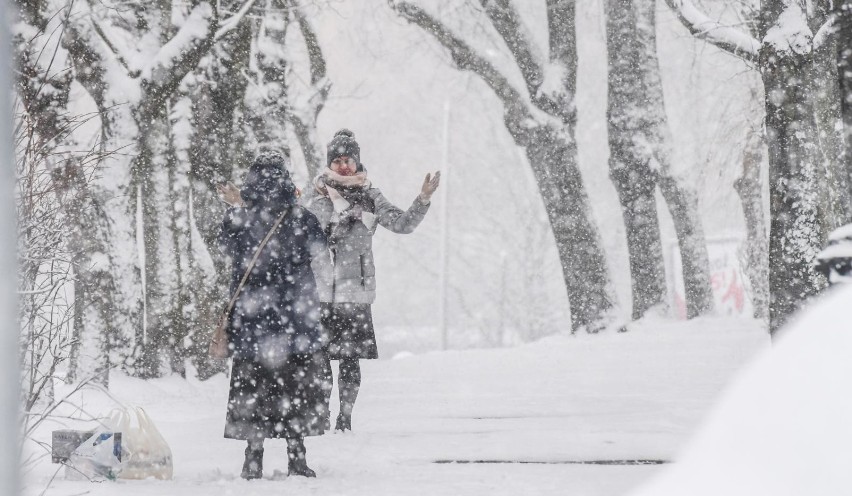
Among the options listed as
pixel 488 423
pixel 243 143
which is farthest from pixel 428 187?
pixel 243 143

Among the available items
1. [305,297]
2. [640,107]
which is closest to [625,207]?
[640,107]

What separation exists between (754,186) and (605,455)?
14685 millimetres

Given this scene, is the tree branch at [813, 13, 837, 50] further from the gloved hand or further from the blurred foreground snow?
the blurred foreground snow

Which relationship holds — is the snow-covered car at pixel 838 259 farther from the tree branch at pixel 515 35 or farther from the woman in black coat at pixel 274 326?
the tree branch at pixel 515 35

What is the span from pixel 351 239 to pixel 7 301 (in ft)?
17.7

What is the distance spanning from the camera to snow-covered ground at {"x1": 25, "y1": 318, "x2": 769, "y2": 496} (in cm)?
573

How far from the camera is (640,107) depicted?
1611cm

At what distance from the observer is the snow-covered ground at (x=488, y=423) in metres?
5.73

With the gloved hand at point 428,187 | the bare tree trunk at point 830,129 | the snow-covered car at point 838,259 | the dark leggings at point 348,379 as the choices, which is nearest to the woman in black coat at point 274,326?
the gloved hand at point 428,187

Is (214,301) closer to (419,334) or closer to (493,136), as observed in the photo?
(493,136)

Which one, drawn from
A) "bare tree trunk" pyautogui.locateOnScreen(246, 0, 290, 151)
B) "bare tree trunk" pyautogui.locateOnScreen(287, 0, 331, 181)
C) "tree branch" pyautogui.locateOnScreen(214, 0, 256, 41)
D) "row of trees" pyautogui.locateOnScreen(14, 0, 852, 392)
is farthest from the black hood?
"bare tree trunk" pyautogui.locateOnScreen(287, 0, 331, 181)

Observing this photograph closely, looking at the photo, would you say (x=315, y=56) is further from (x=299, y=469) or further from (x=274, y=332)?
(x=299, y=469)

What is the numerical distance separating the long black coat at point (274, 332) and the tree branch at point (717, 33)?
6.77m

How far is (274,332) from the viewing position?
5.97 meters
